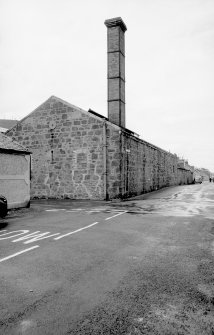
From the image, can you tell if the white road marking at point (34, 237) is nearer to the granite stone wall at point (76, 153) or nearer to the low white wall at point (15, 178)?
the low white wall at point (15, 178)

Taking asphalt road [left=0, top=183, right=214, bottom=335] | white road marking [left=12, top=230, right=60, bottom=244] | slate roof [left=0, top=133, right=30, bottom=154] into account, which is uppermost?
slate roof [left=0, top=133, right=30, bottom=154]

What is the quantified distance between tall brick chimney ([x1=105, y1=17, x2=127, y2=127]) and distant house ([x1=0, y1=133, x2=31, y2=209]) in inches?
327

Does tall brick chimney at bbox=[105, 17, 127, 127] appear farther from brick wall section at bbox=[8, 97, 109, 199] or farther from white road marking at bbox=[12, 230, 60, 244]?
white road marking at bbox=[12, 230, 60, 244]

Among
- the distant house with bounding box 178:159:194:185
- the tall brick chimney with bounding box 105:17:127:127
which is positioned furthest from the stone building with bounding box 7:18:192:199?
the distant house with bounding box 178:159:194:185

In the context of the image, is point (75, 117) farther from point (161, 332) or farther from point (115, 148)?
point (161, 332)

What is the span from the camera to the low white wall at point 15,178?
39.1 ft

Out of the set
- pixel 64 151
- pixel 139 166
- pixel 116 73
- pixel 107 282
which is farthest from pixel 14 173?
pixel 139 166

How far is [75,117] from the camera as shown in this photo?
17.7 metres

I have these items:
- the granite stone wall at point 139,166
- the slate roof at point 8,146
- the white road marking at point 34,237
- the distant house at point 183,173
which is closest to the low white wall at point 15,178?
the slate roof at point 8,146

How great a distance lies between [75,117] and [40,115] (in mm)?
2990

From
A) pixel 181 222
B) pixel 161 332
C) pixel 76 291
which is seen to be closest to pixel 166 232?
pixel 181 222

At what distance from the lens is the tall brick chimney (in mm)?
19234

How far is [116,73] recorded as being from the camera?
63.5 feet

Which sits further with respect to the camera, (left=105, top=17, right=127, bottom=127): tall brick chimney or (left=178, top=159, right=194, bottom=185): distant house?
(left=178, top=159, right=194, bottom=185): distant house
